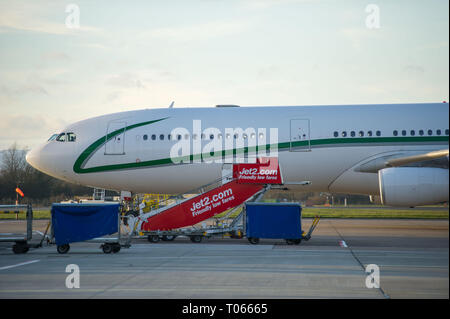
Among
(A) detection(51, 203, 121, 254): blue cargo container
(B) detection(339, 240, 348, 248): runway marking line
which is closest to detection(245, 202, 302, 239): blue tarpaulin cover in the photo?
(B) detection(339, 240, 348, 248): runway marking line

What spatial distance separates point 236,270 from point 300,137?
9.42 m

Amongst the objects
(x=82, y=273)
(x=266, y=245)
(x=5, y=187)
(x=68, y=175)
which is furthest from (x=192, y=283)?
(x=5, y=187)

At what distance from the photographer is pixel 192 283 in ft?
30.0

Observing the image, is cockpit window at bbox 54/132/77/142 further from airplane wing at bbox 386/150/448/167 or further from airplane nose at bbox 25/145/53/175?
airplane wing at bbox 386/150/448/167

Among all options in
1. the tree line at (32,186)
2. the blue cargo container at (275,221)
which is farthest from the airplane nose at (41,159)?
the tree line at (32,186)

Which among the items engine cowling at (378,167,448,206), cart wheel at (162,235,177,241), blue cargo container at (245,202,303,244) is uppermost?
engine cowling at (378,167,448,206)

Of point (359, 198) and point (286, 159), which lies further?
point (359, 198)

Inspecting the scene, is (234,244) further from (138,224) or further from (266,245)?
(138,224)

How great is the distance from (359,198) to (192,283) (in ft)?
162

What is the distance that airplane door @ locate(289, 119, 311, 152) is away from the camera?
19.2 metres

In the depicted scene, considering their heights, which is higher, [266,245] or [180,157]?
[180,157]

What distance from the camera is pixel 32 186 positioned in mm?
49594

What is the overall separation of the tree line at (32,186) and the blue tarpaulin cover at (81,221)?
3379cm
